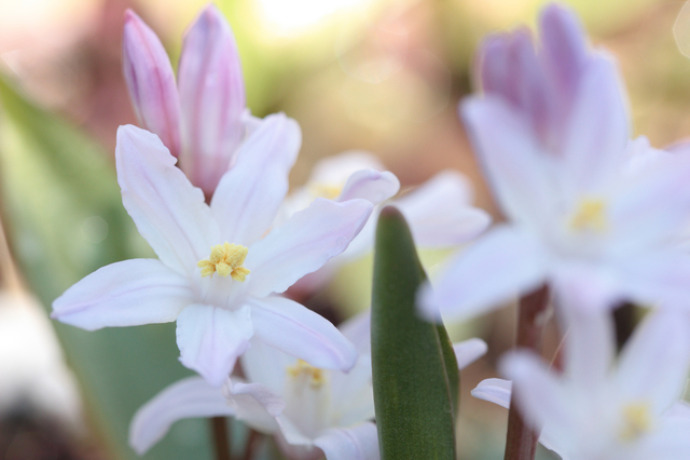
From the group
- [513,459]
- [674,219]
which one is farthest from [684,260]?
[513,459]

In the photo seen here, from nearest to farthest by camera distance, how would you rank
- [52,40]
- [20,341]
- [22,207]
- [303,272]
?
[303,272] → [22,207] → [20,341] → [52,40]

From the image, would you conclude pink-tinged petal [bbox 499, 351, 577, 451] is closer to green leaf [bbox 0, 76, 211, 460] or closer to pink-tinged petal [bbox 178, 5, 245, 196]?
pink-tinged petal [bbox 178, 5, 245, 196]

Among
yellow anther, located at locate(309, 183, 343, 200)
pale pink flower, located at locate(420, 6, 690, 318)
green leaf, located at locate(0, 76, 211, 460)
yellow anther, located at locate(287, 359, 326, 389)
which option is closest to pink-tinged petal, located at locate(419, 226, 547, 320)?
pale pink flower, located at locate(420, 6, 690, 318)

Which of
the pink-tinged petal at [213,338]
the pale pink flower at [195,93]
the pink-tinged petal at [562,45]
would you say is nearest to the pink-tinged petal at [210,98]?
the pale pink flower at [195,93]

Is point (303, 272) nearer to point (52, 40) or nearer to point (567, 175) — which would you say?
point (567, 175)

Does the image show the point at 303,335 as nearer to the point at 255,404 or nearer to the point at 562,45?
the point at 255,404

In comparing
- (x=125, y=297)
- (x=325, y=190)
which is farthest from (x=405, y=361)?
(x=325, y=190)
